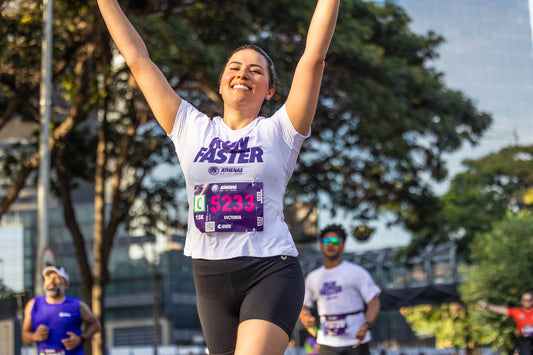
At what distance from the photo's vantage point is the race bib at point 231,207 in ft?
11.1

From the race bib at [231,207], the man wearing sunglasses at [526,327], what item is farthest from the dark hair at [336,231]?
the man wearing sunglasses at [526,327]

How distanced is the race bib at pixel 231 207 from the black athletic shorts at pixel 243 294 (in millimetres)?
136

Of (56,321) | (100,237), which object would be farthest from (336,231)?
(100,237)

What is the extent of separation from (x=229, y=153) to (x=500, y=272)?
1167 inches

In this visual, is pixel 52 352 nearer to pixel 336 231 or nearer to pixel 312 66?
pixel 336 231

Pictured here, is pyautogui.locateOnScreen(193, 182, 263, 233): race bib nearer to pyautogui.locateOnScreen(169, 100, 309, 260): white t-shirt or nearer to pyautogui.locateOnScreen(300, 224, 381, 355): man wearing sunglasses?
pyautogui.locateOnScreen(169, 100, 309, 260): white t-shirt

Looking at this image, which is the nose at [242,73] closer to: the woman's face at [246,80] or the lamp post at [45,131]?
the woman's face at [246,80]

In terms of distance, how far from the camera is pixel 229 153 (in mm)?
3473

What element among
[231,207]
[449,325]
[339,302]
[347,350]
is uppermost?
[231,207]

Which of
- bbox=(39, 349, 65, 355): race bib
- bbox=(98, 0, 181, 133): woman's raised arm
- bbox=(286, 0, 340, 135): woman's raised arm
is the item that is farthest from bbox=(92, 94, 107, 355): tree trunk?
bbox=(286, 0, 340, 135): woman's raised arm

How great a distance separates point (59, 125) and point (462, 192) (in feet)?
92.8

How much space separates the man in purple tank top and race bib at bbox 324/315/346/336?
2.55 meters

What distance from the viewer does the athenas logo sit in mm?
3439

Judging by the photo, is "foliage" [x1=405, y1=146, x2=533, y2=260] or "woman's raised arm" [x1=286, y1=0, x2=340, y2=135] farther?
"foliage" [x1=405, y1=146, x2=533, y2=260]
